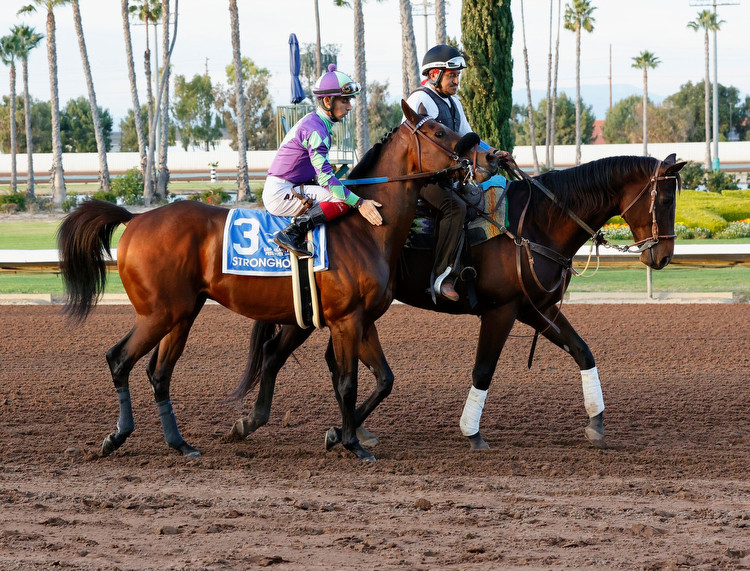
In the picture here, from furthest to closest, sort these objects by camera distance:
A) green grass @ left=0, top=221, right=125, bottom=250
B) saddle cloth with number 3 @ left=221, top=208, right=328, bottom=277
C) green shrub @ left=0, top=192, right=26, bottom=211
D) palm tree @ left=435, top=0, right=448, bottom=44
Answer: green shrub @ left=0, top=192, right=26, bottom=211 < palm tree @ left=435, top=0, right=448, bottom=44 < green grass @ left=0, top=221, right=125, bottom=250 < saddle cloth with number 3 @ left=221, top=208, right=328, bottom=277

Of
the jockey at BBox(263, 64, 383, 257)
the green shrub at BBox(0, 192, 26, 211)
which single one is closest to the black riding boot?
the jockey at BBox(263, 64, 383, 257)

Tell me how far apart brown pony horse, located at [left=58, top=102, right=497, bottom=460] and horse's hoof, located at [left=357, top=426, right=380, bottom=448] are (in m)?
0.33

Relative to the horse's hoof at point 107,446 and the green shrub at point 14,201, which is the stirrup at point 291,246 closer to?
the horse's hoof at point 107,446

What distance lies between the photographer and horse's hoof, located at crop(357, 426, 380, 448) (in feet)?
19.1

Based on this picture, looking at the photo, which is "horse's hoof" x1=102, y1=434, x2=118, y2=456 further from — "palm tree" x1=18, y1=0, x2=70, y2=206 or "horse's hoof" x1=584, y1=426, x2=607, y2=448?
"palm tree" x1=18, y1=0, x2=70, y2=206

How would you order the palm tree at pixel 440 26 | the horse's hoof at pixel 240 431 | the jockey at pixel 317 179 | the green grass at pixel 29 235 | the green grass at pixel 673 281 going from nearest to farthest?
the jockey at pixel 317 179 → the horse's hoof at pixel 240 431 → the green grass at pixel 673 281 → the green grass at pixel 29 235 → the palm tree at pixel 440 26

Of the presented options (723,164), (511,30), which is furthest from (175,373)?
(723,164)

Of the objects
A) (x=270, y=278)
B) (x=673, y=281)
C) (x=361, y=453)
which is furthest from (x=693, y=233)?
(x=270, y=278)

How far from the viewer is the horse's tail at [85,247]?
5730 millimetres

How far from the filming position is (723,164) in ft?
163

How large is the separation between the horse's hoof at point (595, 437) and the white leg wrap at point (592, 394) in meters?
0.13

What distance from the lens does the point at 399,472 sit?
512cm

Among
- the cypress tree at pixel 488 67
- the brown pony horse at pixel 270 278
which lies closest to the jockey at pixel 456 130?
the brown pony horse at pixel 270 278

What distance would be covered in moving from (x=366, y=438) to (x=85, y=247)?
2.16 meters
